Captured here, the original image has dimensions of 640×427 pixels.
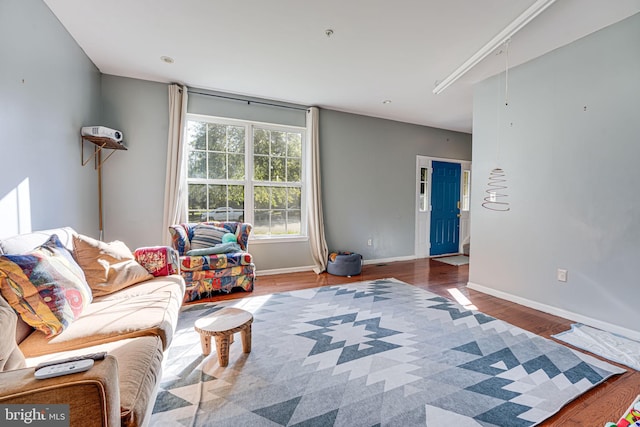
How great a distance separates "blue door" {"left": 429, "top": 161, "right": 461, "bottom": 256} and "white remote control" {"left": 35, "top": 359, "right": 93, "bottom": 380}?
568 centimetres

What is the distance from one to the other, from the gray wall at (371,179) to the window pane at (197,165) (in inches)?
71.0

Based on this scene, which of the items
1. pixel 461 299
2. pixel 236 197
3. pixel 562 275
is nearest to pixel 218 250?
pixel 236 197

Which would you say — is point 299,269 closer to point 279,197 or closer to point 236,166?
point 279,197

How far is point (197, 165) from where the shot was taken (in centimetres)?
382

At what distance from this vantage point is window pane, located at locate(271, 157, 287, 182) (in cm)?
427

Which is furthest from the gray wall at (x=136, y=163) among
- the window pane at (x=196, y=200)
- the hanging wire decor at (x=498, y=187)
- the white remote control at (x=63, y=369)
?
the hanging wire decor at (x=498, y=187)

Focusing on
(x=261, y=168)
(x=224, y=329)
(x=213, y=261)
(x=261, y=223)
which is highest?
(x=261, y=168)

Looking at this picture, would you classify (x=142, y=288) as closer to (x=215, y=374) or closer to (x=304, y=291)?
(x=215, y=374)

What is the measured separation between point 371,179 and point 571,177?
276cm

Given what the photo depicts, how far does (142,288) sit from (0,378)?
1344 mm

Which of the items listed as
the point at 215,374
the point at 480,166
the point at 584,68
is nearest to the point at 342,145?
the point at 480,166

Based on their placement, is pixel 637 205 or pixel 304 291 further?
pixel 304 291

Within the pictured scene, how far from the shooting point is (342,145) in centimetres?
463

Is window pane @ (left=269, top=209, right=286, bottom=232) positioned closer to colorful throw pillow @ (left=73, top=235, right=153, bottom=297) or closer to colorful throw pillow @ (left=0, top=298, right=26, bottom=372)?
colorful throw pillow @ (left=73, top=235, right=153, bottom=297)
